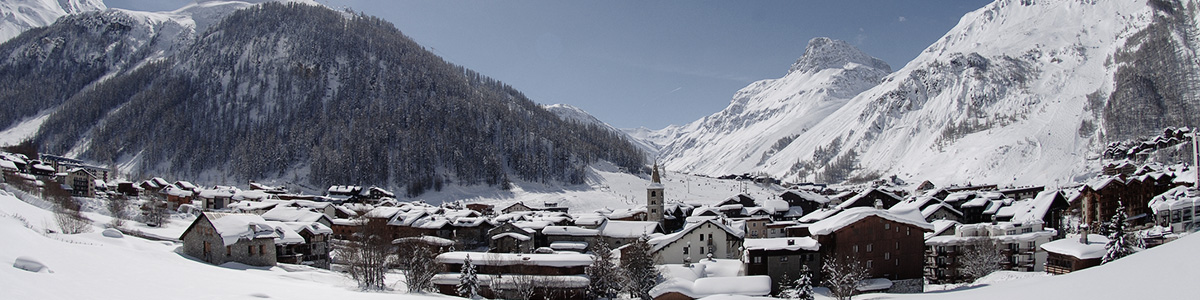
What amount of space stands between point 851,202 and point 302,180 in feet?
393

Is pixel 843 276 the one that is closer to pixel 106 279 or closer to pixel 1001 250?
pixel 1001 250

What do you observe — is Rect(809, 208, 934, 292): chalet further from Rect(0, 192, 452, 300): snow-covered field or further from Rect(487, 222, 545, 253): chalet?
Rect(0, 192, 452, 300): snow-covered field

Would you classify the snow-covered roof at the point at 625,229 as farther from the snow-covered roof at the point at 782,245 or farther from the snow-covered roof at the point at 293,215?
the snow-covered roof at the point at 293,215

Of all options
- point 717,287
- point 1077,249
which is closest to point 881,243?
point 1077,249

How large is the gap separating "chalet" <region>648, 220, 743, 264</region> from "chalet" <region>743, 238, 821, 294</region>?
34.9ft

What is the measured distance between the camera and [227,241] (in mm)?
44031

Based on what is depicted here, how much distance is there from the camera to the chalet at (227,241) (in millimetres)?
→ 44438

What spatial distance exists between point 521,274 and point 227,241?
1948 cm

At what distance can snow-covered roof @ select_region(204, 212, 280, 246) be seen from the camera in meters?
44.2

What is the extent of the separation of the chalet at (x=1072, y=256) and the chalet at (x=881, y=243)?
29.8ft

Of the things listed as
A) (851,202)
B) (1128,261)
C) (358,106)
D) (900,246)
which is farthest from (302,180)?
(1128,261)

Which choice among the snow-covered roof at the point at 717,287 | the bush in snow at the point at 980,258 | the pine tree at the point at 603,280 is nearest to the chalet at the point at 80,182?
the pine tree at the point at 603,280

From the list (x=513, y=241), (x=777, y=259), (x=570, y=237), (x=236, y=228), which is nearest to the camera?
(x=236, y=228)

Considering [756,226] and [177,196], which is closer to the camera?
[756,226]
